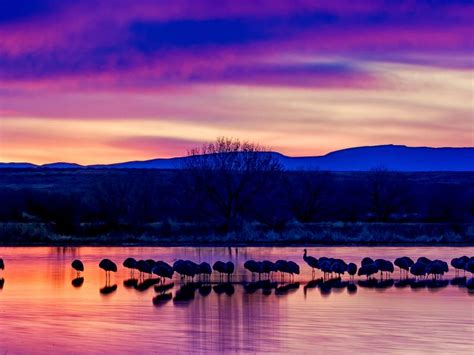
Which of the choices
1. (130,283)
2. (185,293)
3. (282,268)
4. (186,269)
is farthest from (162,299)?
(282,268)

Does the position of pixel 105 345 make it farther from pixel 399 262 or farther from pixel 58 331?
pixel 399 262

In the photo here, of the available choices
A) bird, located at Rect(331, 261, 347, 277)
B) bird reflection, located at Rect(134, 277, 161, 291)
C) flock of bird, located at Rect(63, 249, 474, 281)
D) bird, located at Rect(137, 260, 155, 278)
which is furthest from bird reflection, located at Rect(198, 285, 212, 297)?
bird, located at Rect(331, 261, 347, 277)

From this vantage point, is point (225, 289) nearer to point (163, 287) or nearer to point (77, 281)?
point (163, 287)

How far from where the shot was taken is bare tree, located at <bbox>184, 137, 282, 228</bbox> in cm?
5619

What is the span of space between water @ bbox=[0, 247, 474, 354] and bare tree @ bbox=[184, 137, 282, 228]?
23513 millimetres

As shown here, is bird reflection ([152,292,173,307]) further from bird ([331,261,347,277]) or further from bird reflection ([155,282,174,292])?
bird ([331,261,347,277])

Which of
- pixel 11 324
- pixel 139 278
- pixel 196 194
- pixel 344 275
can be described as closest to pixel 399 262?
pixel 344 275

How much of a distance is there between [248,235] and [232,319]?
91.9 ft

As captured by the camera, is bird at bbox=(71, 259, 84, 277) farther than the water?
Yes

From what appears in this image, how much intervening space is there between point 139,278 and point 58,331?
458 inches

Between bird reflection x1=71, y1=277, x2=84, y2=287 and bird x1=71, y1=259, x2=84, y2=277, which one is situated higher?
bird x1=71, y1=259, x2=84, y2=277

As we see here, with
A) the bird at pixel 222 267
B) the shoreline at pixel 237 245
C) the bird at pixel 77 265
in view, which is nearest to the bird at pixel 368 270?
the bird at pixel 222 267

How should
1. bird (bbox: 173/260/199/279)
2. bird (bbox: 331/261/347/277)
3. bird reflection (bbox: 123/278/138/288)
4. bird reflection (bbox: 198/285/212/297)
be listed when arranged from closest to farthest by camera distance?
bird reflection (bbox: 198/285/212/297), bird reflection (bbox: 123/278/138/288), bird (bbox: 173/260/199/279), bird (bbox: 331/261/347/277)

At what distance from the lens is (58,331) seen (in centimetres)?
2044
